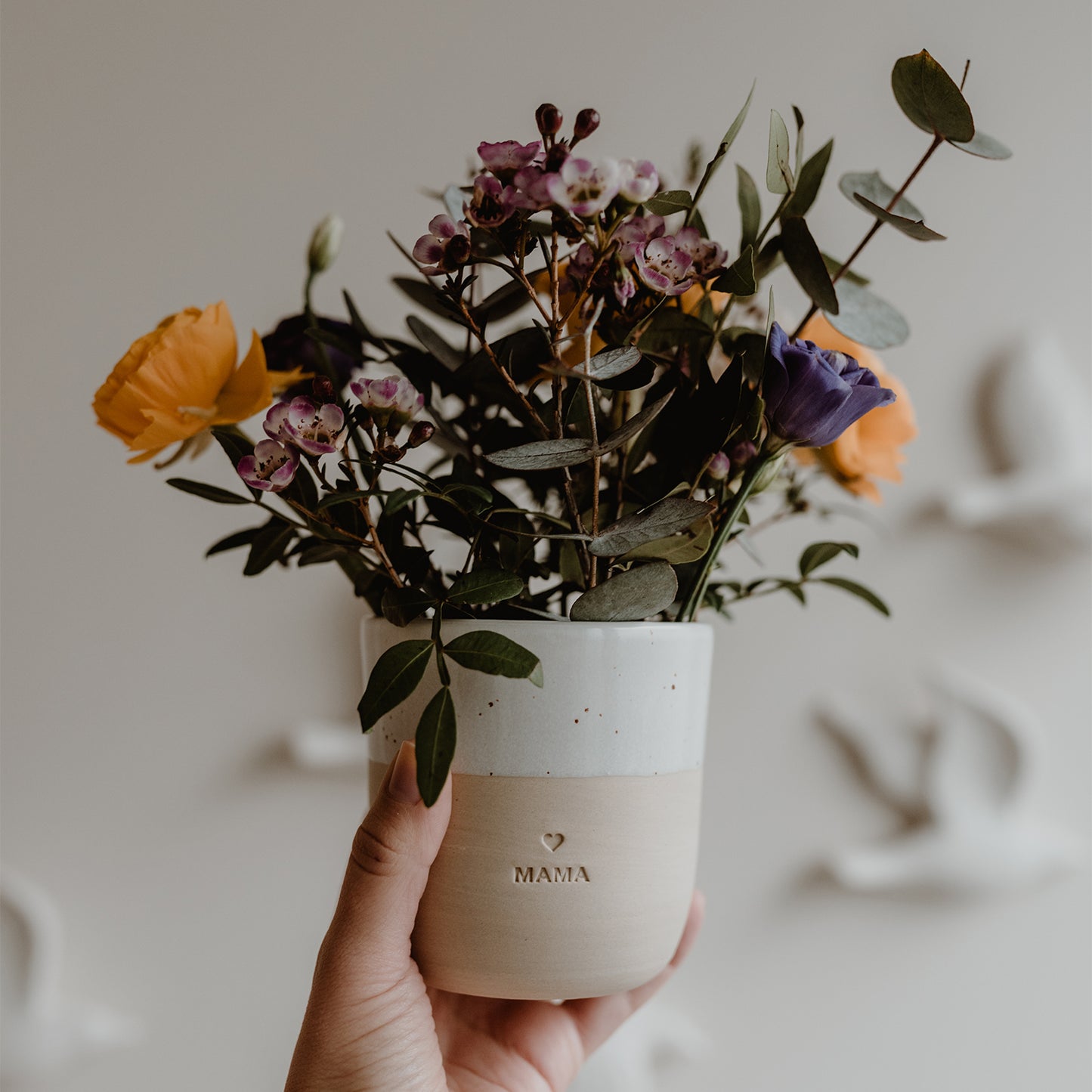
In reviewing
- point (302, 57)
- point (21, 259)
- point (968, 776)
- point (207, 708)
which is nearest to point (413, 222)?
point (302, 57)

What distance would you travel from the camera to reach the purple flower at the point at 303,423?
418 mm

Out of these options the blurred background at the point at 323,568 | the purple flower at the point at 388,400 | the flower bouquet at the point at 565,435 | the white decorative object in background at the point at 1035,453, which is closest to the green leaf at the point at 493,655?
the flower bouquet at the point at 565,435

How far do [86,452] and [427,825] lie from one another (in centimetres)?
64

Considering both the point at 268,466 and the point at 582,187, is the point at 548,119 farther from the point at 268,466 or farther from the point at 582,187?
the point at 268,466

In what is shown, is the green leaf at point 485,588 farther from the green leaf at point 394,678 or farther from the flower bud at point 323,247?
the flower bud at point 323,247

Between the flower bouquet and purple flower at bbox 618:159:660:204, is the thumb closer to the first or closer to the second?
the flower bouquet

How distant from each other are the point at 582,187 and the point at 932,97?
0.69 feet

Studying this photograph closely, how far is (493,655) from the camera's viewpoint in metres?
0.43

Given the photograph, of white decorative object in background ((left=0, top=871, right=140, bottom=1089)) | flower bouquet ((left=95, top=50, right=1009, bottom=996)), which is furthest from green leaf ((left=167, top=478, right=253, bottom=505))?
white decorative object in background ((left=0, top=871, right=140, bottom=1089))

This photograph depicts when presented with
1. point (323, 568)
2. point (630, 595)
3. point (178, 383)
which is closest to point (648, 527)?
point (630, 595)

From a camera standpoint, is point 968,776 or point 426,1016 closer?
point 426,1016

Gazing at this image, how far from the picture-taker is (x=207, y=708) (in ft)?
3.01

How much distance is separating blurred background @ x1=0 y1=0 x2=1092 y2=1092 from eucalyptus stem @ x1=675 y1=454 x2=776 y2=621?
0.40 meters

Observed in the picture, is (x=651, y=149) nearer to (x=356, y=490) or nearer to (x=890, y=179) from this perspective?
(x=890, y=179)
